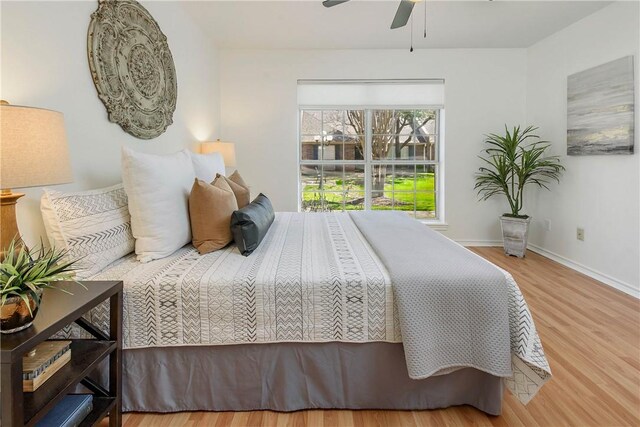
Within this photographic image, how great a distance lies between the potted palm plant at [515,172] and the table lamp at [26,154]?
159 inches

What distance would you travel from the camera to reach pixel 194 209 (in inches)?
72.5

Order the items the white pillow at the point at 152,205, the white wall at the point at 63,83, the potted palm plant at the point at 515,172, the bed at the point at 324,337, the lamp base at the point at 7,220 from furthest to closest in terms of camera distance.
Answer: the potted palm plant at the point at 515,172, the white pillow at the point at 152,205, the white wall at the point at 63,83, the bed at the point at 324,337, the lamp base at the point at 7,220

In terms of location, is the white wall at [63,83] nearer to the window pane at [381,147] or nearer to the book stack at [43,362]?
the book stack at [43,362]

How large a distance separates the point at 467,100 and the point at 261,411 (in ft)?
13.7

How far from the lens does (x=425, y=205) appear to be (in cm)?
460

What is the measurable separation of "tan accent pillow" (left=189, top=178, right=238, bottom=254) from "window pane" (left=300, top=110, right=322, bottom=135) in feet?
9.07

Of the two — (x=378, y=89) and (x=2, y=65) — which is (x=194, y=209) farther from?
(x=378, y=89)

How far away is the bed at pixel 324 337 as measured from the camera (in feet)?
4.42

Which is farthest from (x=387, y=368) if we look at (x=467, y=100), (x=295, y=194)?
(x=467, y=100)

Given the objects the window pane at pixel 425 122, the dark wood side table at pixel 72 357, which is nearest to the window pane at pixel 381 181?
the window pane at pixel 425 122

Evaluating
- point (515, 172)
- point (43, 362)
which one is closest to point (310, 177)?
point (515, 172)

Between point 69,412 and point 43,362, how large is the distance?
23 centimetres

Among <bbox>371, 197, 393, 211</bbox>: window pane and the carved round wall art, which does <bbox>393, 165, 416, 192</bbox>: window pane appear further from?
the carved round wall art

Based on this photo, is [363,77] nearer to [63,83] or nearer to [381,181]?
[381,181]
